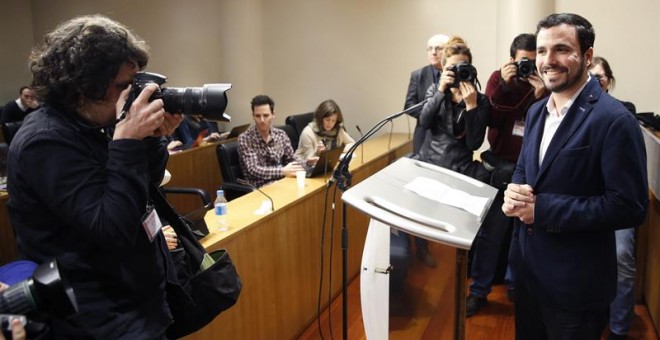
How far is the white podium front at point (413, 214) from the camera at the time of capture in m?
1.29

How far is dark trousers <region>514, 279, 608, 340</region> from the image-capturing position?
55.3 inches

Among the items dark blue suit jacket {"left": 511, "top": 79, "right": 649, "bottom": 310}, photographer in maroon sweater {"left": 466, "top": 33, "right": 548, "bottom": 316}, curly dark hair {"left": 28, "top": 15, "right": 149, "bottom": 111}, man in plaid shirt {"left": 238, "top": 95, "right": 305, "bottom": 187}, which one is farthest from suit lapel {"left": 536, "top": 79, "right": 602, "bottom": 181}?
man in plaid shirt {"left": 238, "top": 95, "right": 305, "bottom": 187}

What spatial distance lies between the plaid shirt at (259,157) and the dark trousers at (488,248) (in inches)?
48.6

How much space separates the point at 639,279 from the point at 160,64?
16.1 ft

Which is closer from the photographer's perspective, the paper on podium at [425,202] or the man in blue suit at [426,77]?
the paper on podium at [425,202]

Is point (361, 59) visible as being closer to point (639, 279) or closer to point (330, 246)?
point (330, 246)

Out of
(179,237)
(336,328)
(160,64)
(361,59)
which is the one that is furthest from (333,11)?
(179,237)

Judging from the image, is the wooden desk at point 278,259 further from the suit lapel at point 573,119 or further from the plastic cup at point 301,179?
the suit lapel at point 573,119

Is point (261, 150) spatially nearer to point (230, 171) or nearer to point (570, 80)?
point (230, 171)

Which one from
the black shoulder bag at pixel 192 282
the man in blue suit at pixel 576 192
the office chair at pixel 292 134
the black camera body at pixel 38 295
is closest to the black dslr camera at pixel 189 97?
the black shoulder bag at pixel 192 282

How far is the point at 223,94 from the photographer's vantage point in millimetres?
1140

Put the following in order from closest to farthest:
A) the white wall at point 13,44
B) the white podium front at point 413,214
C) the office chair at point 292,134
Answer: the white podium front at point 413,214
the office chair at point 292,134
the white wall at point 13,44

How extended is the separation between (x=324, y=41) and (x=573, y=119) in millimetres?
4018

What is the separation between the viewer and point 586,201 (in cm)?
133
